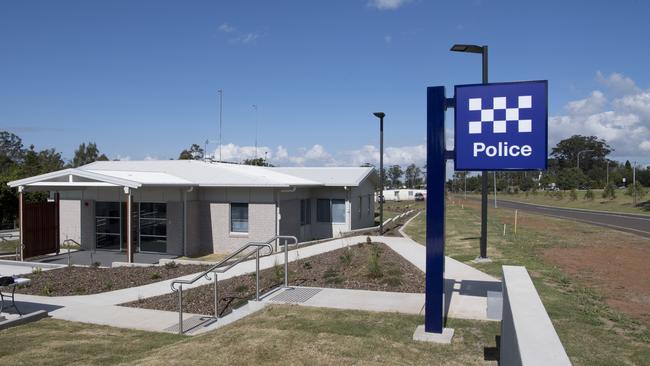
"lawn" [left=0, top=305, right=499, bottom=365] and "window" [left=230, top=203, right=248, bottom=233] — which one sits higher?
"window" [left=230, top=203, right=248, bottom=233]

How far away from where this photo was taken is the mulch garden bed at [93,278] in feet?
40.0

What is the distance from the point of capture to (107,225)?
69.8 ft

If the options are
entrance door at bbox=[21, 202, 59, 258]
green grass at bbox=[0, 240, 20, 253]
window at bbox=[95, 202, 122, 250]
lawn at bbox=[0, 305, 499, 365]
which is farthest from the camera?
green grass at bbox=[0, 240, 20, 253]

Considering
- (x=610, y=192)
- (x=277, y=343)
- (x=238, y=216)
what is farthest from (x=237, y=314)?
(x=610, y=192)

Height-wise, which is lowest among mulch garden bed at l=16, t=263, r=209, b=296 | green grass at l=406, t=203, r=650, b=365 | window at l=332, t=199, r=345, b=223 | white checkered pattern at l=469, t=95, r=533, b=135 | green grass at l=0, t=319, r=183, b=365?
mulch garden bed at l=16, t=263, r=209, b=296

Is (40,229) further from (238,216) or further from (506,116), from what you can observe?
(506,116)

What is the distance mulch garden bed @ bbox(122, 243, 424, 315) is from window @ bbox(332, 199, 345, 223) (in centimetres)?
1147

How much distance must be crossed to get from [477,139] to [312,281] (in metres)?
5.63

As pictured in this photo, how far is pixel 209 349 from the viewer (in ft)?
21.1

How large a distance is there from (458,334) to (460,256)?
354 inches

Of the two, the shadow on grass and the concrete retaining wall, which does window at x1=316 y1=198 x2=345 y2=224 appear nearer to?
the shadow on grass

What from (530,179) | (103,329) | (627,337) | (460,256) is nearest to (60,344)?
(103,329)

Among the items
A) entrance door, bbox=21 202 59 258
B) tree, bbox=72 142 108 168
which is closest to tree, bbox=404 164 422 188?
tree, bbox=72 142 108 168

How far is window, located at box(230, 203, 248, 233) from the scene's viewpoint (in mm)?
20547
